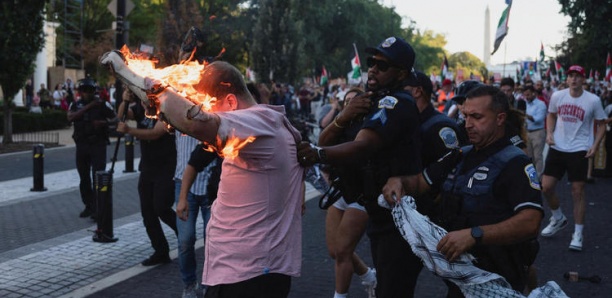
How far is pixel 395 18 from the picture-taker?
211 ft

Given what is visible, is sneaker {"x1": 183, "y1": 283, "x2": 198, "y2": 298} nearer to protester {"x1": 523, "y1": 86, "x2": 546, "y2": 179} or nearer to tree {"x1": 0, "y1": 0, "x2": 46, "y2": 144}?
protester {"x1": 523, "y1": 86, "x2": 546, "y2": 179}

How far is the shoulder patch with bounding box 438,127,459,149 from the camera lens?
456 centimetres

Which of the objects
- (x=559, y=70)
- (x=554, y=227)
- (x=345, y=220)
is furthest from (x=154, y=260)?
(x=559, y=70)

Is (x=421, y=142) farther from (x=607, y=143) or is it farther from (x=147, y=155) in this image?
(x=607, y=143)

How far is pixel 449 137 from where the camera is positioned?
15.1 ft

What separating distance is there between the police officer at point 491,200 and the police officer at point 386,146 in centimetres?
38

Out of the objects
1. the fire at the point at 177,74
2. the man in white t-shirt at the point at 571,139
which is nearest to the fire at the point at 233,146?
the fire at the point at 177,74

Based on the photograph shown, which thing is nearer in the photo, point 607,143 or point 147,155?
point 147,155

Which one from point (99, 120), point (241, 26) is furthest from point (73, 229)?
point (241, 26)

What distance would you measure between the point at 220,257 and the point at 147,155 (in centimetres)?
369

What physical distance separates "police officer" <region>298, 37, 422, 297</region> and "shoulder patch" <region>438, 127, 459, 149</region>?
1.52ft

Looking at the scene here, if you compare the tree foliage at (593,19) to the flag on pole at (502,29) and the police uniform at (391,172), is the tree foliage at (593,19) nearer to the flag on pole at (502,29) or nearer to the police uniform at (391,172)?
the flag on pole at (502,29)

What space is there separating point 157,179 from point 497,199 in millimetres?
3940

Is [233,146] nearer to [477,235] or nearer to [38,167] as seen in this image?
[477,235]
